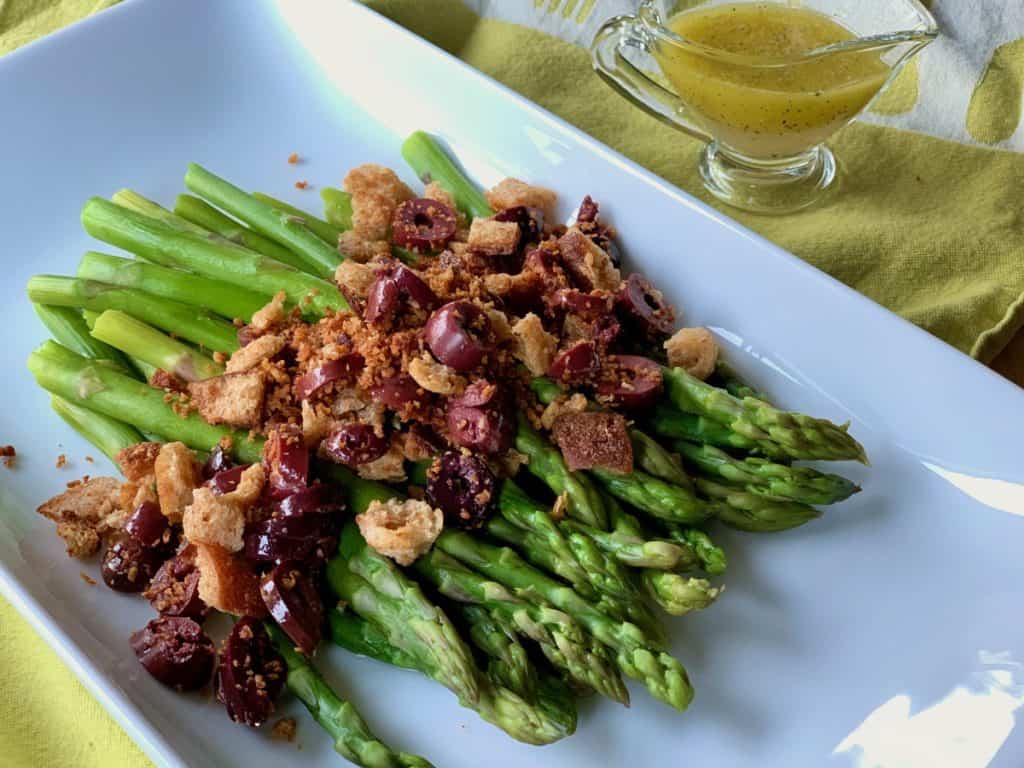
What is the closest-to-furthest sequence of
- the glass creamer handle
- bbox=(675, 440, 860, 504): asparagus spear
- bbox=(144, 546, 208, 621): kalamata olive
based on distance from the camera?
bbox=(144, 546, 208, 621): kalamata olive
bbox=(675, 440, 860, 504): asparagus spear
the glass creamer handle

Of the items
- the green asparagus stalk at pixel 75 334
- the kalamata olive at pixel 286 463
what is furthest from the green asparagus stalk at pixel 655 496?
the green asparagus stalk at pixel 75 334

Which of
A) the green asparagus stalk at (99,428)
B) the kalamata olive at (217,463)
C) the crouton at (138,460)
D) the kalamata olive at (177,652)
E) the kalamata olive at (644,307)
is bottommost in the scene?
the kalamata olive at (177,652)

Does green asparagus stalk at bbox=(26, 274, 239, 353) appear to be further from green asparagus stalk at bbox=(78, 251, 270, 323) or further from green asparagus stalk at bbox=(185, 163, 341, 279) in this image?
green asparagus stalk at bbox=(185, 163, 341, 279)

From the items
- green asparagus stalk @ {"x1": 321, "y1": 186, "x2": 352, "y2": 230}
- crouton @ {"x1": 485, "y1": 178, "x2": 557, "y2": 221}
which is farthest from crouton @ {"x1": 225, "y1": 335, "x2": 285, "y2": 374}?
crouton @ {"x1": 485, "y1": 178, "x2": 557, "y2": 221}

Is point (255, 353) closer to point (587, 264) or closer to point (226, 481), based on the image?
point (226, 481)

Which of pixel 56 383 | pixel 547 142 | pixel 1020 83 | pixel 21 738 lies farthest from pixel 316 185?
pixel 1020 83

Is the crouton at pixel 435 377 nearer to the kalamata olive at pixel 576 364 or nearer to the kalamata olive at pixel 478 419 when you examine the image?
the kalamata olive at pixel 478 419
